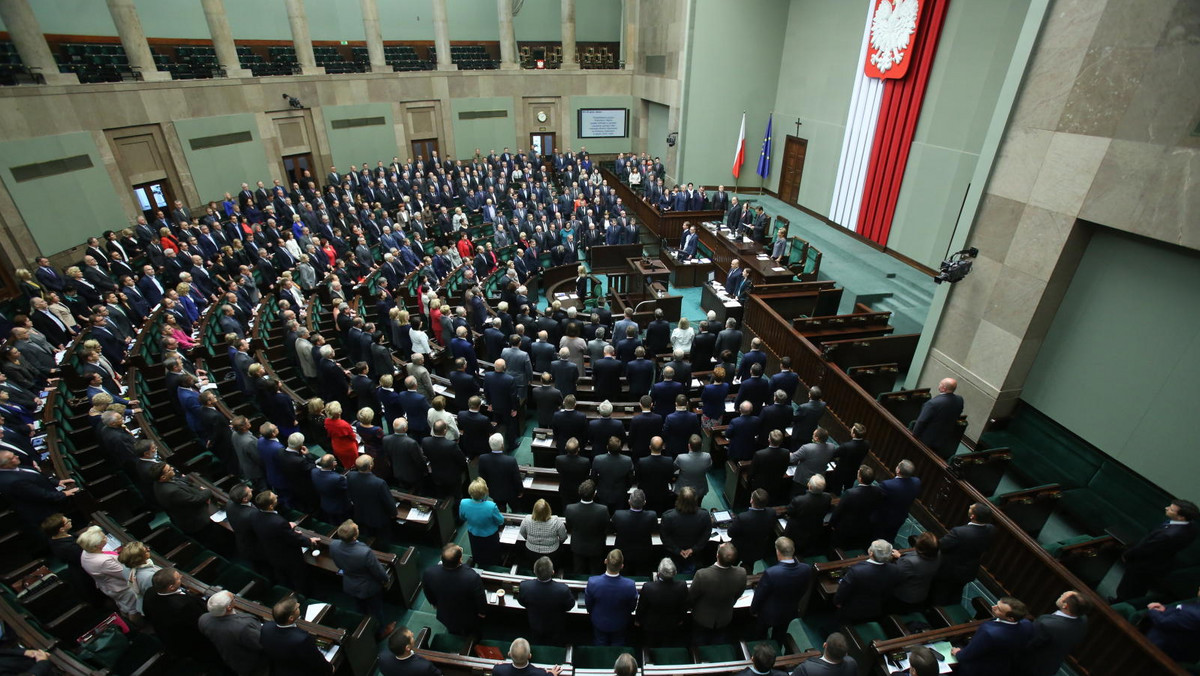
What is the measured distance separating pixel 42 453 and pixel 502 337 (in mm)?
5623

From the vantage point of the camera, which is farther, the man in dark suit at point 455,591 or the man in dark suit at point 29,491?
the man in dark suit at point 29,491

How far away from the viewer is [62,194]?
11.8 m

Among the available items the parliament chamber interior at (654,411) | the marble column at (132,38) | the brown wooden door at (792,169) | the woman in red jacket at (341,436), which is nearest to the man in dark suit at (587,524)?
the parliament chamber interior at (654,411)

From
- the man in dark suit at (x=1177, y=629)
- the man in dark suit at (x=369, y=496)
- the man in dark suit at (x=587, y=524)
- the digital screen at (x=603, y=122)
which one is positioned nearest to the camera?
the man in dark suit at (x=1177, y=629)

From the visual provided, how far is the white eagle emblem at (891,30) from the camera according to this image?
40.4 feet

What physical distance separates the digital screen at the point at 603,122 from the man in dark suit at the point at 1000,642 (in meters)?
24.5

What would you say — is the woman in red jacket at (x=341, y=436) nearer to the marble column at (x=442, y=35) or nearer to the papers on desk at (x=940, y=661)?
the papers on desk at (x=940, y=661)

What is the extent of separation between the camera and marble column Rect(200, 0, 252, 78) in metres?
15.4

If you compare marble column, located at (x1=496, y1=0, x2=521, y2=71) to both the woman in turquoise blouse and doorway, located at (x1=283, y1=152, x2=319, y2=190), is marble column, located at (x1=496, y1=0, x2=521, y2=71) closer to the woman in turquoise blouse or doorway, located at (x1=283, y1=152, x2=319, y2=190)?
doorway, located at (x1=283, y1=152, x2=319, y2=190)

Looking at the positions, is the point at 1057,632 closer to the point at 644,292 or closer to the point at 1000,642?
the point at 1000,642

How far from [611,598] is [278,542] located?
284 centimetres

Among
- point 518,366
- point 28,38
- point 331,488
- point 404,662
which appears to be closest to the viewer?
point 404,662

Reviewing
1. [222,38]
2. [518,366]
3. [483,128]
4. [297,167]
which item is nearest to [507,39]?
[483,128]

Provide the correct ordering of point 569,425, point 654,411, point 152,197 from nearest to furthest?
point 569,425 < point 654,411 < point 152,197
